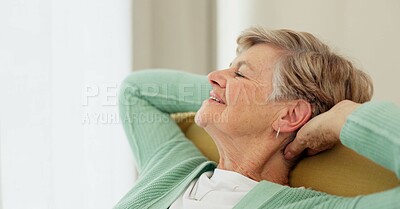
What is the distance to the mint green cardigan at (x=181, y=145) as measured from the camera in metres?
1.16

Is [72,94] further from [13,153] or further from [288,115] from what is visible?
[288,115]

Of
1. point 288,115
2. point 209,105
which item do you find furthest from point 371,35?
point 209,105

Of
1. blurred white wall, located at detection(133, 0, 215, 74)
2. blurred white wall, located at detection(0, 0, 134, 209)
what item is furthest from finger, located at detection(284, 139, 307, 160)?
blurred white wall, located at detection(133, 0, 215, 74)

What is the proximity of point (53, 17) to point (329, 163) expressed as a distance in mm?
1098

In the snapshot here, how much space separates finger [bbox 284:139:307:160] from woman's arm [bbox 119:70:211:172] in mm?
396

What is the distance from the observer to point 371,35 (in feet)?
5.82

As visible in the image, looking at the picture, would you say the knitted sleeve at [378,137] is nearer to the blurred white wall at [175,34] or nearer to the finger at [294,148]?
the finger at [294,148]

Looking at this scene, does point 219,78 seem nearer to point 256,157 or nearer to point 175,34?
point 256,157

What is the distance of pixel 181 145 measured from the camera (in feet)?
5.61

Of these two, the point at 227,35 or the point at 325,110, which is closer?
the point at 325,110

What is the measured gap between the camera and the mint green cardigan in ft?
3.80

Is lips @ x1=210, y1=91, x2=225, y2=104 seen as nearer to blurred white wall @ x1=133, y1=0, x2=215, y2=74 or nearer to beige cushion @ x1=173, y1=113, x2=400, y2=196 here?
beige cushion @ x1=173, y1=113, x2=400, y2=196

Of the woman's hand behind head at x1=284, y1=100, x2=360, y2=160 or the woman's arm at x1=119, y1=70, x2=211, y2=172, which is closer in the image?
the woman's hand behind head at x1=284, y1=100, x2=360, y2=160

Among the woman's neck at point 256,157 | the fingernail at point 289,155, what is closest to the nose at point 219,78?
the woman's neck at point 256,157
